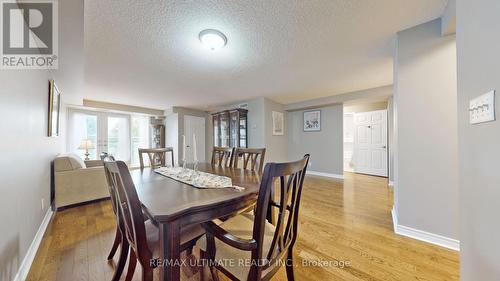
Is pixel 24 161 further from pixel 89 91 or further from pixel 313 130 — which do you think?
pixel 313 130

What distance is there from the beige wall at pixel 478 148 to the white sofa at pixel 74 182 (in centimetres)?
388

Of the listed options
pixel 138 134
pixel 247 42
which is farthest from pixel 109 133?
pixel 247 42

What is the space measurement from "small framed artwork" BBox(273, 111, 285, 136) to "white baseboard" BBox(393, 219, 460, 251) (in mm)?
3317

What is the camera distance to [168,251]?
816 millimetres

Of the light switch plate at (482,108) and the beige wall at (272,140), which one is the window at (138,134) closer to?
the beige wall at (272,140)

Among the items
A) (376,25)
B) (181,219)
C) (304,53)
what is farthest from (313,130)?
(181,219)

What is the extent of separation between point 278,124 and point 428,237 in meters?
3.70

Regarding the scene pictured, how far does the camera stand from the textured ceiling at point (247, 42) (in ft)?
4.74

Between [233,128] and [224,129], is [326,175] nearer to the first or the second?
[233,128]

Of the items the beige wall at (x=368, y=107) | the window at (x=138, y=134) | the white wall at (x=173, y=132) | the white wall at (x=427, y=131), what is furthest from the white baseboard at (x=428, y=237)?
the window at (x=138, y=134)

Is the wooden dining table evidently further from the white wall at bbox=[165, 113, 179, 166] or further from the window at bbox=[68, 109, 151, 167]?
the window at bbox=[68, 109, 151, 167]

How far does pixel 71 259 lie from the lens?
150cm

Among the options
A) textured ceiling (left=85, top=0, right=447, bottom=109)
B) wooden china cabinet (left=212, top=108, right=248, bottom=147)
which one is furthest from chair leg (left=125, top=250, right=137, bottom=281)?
wooden china cabinet (left=212, top=108, right=248, bottom=147)

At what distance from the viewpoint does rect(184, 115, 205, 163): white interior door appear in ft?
18.6
